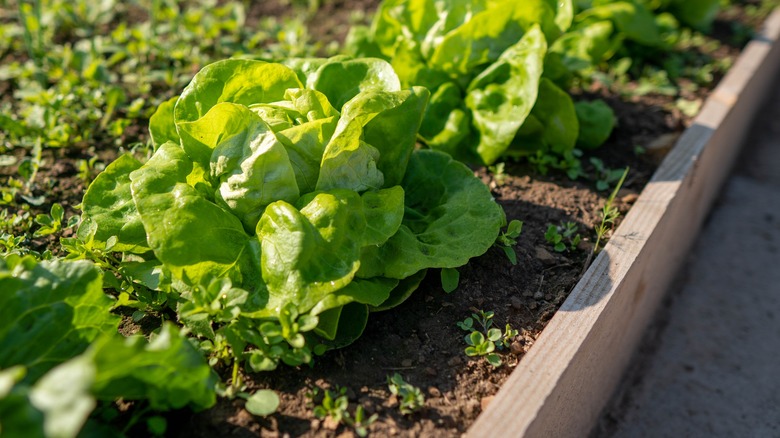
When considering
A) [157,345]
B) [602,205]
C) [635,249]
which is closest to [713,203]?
[602,205]

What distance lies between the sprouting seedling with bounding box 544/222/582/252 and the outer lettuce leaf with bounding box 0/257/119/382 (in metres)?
1.71

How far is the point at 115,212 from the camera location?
2.37 meters

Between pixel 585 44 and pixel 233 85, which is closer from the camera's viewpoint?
pixel 233 85

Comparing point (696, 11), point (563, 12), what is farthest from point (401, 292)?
point (696, 11)

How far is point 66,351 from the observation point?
1.96m

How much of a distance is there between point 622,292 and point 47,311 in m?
2.00

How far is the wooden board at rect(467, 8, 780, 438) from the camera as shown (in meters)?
2.15

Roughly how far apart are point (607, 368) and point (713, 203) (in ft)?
6.55

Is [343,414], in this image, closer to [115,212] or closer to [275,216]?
[275,216]

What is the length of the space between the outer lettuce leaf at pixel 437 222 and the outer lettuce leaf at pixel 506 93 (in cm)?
44

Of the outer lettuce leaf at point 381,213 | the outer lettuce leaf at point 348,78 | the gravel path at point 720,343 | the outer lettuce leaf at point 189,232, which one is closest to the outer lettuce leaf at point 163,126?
the outer lettuce leaf at point 189,232

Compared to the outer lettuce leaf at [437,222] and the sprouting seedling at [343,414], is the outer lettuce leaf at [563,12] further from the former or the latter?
the sprouting seedling at [343,414]

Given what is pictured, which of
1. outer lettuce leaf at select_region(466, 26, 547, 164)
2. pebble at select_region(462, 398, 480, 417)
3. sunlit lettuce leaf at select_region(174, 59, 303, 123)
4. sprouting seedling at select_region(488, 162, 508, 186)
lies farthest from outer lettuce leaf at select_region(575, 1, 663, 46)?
pebble at select_region(462, 398, 480, 417)

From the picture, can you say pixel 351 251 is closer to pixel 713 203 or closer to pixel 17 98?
pixel 17 98
